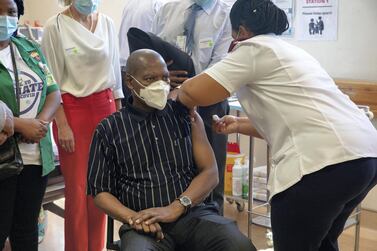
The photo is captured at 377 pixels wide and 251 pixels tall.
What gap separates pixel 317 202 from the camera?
1.59 metres

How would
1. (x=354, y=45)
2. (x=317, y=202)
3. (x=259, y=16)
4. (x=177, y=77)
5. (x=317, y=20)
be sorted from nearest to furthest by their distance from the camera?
(x=317, y=202) < (x=259, y=16) < (x=177, y=77) < (x=354, y=45) < (x=317, y=20)

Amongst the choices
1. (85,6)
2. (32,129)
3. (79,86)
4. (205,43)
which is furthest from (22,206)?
(205,43)

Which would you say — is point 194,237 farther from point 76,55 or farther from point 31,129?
point 76,55

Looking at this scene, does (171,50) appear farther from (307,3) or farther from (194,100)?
(307,3)

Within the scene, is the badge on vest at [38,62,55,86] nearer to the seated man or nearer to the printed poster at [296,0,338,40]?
the seated man

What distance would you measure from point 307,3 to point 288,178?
2.37m

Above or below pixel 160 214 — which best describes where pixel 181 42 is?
above

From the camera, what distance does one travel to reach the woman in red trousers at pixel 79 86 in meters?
2.37

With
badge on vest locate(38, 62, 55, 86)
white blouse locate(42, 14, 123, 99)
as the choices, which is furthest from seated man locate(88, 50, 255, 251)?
white blouse locate(42, 14, 123, 99)

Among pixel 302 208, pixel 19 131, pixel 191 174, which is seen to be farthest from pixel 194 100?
pixel 19 131

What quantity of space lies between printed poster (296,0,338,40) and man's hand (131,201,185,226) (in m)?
2.25

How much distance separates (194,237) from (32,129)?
745 mm

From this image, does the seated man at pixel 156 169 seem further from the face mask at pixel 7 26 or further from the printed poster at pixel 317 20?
the printed poster at pixel 317 20

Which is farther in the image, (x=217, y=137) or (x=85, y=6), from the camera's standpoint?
(x=217, y=137)
